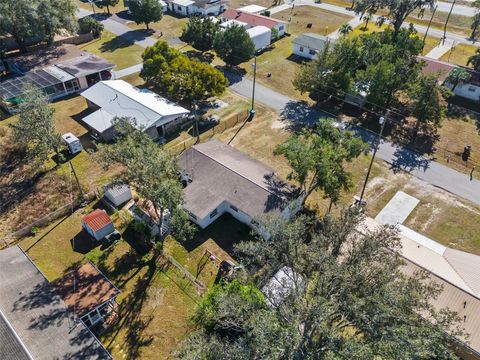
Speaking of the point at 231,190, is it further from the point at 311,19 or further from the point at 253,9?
the point at 311,19

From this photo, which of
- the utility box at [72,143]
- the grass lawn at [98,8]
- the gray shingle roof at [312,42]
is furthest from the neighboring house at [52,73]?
the gray shingle roof at [312,42]

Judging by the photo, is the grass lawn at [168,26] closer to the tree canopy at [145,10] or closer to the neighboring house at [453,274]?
the tree canopy at [145,10]

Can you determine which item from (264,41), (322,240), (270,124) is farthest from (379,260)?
(264,41)

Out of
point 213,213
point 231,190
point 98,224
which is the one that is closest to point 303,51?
point 231,190

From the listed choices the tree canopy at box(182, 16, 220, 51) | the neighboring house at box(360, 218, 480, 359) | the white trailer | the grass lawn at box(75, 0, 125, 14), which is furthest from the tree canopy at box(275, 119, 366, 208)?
the grass lawn at box(75, 0, 125, 14)

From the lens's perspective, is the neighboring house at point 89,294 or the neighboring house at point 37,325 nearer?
the neighboring house at point 37,325

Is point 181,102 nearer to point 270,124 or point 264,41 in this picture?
point 270,124
